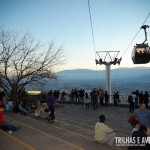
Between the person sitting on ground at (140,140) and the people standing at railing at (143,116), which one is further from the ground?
the people standing at railing at (143,116)

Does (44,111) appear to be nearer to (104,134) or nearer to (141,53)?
(141,53)

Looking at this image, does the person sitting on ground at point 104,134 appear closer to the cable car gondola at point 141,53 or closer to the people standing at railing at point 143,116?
the people standing at railing at point 143,116

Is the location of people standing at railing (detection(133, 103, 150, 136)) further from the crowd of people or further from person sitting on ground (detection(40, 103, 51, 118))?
person sitting on ground (detection(40, 103, 51, 118))

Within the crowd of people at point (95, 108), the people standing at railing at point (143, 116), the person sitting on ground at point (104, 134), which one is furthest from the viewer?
the people standing at railing at point (143, 116)

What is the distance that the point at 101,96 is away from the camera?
78.9ft

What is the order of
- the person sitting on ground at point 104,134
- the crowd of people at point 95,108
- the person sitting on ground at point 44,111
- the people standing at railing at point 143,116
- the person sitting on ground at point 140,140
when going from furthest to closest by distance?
the person sitting on ground at point 44,111, the people standing at railing at point 143,116, the person sitting on ground at point 104,134, the crowd of people at point 95,108, the person sitting on ground at point 140,140

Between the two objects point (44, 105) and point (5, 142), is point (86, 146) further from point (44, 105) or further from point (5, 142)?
point (44, 105)

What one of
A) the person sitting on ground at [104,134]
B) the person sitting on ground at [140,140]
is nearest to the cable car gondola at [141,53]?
the person sitting on ground at [104,134]

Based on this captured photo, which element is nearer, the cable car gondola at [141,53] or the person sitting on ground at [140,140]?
the person sitting on ground at [140,140]

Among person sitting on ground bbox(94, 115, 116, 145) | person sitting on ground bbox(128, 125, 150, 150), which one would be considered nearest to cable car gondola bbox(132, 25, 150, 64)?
person sitting on ground bbox(94, 115, 116, 145)

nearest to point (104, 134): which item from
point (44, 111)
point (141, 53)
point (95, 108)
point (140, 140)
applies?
point (140, 140)

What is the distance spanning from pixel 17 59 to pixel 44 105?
8.44 meters

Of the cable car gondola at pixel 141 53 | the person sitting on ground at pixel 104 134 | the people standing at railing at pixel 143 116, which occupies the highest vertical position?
the cable car gondola at pixel 141 53

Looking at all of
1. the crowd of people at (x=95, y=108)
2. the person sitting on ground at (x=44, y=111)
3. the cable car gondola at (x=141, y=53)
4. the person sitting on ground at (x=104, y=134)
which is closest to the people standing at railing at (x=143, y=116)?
the crowd of people at (x=95, y=108)
